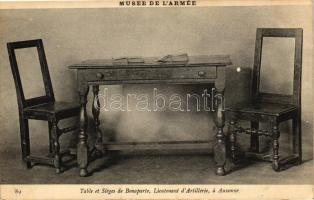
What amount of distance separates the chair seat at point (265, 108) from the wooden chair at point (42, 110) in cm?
121

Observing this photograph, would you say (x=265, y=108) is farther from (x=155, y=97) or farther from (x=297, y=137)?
(x=155, y=97)

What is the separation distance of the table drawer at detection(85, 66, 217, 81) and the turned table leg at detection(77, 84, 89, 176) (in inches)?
4.2

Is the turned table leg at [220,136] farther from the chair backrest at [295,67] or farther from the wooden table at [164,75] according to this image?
the chair backrest at [295,67]

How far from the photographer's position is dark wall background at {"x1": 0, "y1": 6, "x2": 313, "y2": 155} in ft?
13.7

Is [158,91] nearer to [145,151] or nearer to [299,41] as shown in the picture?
[145,151]

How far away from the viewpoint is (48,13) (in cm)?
426

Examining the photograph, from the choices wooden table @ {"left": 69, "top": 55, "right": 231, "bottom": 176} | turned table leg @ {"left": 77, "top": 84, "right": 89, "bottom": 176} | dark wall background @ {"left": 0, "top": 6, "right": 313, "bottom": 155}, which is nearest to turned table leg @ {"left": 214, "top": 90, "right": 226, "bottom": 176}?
wooden table @ {"left": 69, "top": 55, "right": 231, "bottom": 176}

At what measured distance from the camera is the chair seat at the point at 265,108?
11.7 ft

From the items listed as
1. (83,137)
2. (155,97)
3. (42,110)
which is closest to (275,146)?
(155,97)

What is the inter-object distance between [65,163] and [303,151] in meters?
1.89

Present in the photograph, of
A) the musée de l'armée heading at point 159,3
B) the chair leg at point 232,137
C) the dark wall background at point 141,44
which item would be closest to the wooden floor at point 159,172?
the chair leg at point 232,137

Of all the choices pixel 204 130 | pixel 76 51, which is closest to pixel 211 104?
pixel 204 130

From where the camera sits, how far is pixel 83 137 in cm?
368

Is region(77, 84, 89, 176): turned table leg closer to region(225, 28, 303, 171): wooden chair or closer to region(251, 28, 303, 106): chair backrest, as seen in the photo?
region(225, 28, 303, 171): wooden chair
